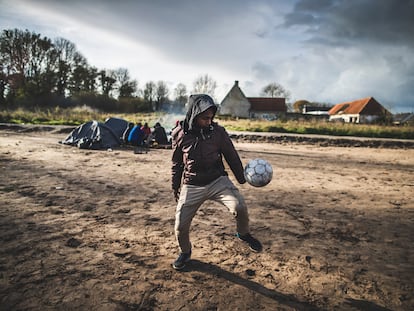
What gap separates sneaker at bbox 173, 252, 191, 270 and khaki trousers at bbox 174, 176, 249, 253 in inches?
2.0

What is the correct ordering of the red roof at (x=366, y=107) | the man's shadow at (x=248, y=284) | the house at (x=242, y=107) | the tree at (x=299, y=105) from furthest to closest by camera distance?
the tree at (x=299, y=105), the house at (x=242, y=107), the red roof at (x=366, y=107), the man's shadow at (x=248, y=284)

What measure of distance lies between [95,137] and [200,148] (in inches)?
439

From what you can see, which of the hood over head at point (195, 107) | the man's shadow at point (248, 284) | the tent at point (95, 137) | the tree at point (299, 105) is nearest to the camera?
the man's shadow at point (248, 284)

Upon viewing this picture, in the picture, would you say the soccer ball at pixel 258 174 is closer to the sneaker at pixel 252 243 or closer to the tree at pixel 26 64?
the sneaker at pixel 252 243

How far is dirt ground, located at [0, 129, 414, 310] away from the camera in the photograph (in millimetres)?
2301

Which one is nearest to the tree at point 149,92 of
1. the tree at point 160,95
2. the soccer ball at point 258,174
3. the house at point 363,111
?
the tree at point 160,95

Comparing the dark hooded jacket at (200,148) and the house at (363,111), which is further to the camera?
the house at (363,111)

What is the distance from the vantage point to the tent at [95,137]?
12203mm

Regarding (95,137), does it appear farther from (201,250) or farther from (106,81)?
(106,81)

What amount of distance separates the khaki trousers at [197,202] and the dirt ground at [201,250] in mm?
391

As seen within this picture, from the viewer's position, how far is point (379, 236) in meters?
3.64

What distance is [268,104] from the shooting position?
50.6 metres

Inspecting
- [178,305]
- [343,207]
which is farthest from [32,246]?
[343,207]

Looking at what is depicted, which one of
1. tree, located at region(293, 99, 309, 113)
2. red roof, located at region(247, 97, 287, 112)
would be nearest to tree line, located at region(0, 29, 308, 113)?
red roof, located at region(247, 97, 287, 112)
